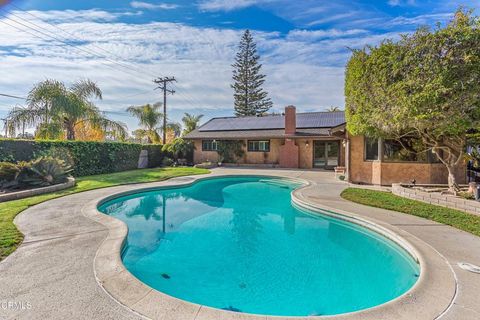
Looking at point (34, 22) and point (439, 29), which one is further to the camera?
point (34, 22)

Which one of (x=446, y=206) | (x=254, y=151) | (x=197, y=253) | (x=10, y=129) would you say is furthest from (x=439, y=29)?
(x=10, y=129)

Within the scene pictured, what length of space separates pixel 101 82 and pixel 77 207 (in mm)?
14497

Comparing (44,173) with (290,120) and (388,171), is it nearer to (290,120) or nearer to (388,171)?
(388,171)

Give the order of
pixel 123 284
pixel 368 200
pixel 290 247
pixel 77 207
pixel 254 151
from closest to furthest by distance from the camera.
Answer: pixel 123 284 < pixel 290 247 < pixel 77 207 < pixel 368 200 < pixel 254 151

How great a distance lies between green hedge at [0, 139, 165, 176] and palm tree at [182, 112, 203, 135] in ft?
31.2

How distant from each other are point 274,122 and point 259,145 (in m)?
3.14

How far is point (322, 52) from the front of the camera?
42.3ft

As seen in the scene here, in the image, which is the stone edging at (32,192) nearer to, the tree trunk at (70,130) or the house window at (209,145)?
the tree trunk at (70,130)

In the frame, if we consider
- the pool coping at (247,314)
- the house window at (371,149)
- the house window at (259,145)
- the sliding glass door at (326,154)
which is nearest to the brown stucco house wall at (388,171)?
the house window at (371,149)

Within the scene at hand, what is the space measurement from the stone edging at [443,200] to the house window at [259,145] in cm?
1274

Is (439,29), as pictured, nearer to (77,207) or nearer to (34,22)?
(77,207)

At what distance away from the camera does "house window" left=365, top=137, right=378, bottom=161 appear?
462 inches

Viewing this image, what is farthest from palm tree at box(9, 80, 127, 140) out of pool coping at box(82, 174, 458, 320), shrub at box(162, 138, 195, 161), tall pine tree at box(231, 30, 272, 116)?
tall pine tree at box(231, 30, 272, 116)

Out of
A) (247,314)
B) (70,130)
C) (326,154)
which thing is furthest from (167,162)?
(247,314)
